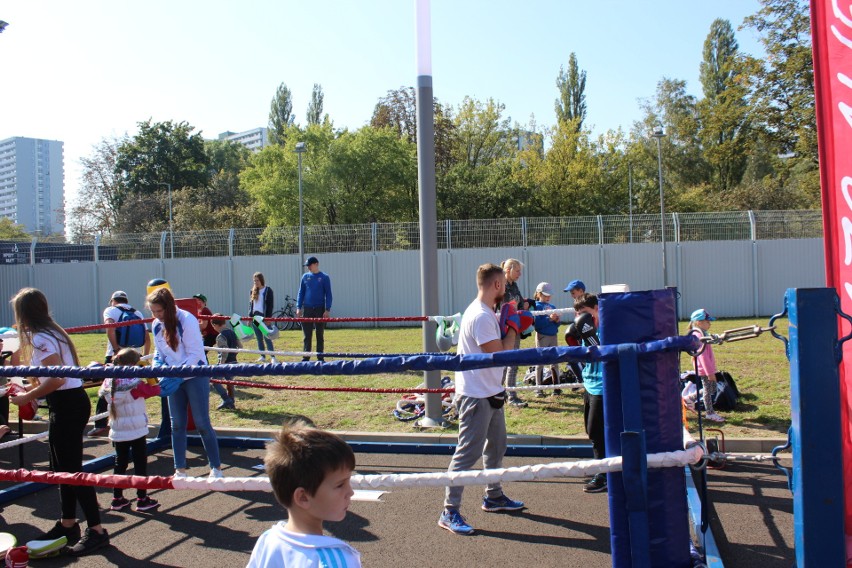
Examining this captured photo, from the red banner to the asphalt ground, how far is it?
5.03ft

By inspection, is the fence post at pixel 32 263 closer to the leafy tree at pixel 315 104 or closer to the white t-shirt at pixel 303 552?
the white t-shirt at pixel 303 552

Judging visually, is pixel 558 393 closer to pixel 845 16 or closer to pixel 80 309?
pixel 845 16

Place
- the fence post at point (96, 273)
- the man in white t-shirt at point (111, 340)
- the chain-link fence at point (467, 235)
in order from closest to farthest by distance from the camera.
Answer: the man in white t-shirt at point (111, 340)
the chain-link fence at point (467, 235)
the fence post at point (96, 273)

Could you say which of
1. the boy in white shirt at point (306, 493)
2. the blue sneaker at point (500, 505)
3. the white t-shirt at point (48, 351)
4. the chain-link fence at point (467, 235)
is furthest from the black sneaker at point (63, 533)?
the chain-link fence at point (467, 235)

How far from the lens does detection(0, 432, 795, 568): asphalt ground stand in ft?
15.4

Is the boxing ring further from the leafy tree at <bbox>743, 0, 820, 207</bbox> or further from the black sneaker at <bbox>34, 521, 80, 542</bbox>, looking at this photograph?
the leafy tree at <bbox>743, 0, 820, 207</bbox>

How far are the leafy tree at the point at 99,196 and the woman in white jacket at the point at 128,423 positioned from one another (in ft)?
175

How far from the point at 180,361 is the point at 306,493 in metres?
4.35

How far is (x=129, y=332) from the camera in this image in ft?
29.6

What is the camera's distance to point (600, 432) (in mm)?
5805

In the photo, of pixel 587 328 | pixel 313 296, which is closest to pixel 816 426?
pixel 587 328

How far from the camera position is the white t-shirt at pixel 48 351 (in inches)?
185

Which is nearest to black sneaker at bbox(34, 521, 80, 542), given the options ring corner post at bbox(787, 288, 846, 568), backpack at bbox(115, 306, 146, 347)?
backpack at bbox(115, 306, 146, 347)

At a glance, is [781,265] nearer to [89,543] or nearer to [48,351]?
[89,543]
